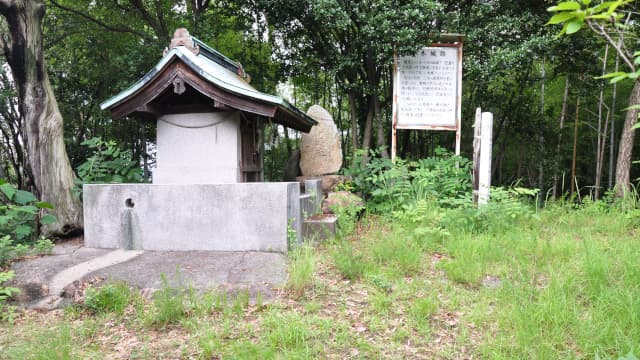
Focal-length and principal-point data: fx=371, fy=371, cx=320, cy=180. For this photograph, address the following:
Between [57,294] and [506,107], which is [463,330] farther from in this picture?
[506,107]

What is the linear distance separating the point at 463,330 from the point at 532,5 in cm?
741

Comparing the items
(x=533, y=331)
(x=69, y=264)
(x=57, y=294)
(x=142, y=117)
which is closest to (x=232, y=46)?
(x=142, y=117)

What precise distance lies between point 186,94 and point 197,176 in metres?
1.28

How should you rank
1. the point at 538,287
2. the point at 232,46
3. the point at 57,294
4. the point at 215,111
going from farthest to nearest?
the point at 232,46
the point at 215,111
the point at 57,294
the point at 538,287

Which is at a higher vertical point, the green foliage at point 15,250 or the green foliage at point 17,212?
the green foliage at point 17,212

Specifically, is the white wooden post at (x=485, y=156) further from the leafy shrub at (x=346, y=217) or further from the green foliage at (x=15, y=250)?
the green foliage at (x=15, y=250)

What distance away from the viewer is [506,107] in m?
9.54

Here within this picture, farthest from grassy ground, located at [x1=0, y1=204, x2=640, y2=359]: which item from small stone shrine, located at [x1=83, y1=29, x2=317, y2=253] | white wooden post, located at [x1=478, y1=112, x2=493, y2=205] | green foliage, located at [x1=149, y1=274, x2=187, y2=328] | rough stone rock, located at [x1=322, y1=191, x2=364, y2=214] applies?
rough stone rock, located at [x1=322, y1=191, x2=364, y2=214]

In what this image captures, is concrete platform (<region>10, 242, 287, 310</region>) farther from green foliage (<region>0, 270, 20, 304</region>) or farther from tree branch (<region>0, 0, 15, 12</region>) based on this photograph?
tree branch (<region>0, 0, 15, 12</region>)

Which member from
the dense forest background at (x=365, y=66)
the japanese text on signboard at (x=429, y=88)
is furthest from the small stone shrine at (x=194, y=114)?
the dense forest background at (x=365, y=66)

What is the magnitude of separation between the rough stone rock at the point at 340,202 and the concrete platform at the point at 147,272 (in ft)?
4.99

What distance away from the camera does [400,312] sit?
2.98 metres

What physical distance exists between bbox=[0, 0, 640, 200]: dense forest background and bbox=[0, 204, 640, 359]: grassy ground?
355 centimetres

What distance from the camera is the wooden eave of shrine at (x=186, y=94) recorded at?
5129mm
